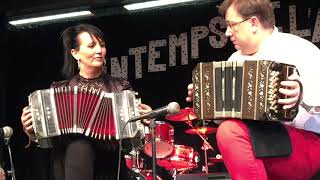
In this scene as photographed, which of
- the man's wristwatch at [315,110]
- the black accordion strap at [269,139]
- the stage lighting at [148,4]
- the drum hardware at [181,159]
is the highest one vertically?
the stage lighting at [148,4]

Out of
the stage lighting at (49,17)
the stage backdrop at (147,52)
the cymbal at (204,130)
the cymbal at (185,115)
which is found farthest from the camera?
the stage lighting at (49,17)

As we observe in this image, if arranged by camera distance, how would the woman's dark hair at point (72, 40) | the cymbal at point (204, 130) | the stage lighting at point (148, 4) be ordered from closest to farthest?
1. the woman's dark hair at point (72, 40)
2. the cymbal at point (204, 130)
3. the stage lighting at point (148, 4)

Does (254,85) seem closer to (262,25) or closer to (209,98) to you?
(209,98)

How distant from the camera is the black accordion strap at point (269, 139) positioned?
A: 2312 millimetres

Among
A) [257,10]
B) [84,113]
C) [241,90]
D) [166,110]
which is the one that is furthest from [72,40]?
[241,90]

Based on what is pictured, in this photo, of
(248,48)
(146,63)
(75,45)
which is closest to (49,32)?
(146,63)

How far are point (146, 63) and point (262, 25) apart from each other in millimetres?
3427

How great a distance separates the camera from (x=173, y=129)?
558 centimetres

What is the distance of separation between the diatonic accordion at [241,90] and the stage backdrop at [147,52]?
10.0 feet

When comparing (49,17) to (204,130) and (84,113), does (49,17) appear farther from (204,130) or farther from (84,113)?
(84,113)

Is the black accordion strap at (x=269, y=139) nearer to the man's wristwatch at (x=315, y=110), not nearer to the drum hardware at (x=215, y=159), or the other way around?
the man's wristwatch at (x=315, y=110)

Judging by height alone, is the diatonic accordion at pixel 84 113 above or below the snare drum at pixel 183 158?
above

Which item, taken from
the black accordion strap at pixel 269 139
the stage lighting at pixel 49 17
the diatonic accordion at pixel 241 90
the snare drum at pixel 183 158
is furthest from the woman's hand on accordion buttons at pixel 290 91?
the stage lighting at pixel 49 17

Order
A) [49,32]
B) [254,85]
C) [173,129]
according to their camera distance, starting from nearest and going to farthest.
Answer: [254,85] < [173,129] < [49,32]
